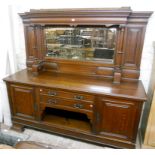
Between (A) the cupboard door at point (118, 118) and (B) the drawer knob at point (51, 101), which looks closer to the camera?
(A) the cupboard door at point (118, 118)

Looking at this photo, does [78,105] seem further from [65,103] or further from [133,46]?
[133,46]

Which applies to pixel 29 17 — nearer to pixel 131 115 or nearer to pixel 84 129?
pixel 84 129

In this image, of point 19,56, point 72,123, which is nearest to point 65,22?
point 19,56

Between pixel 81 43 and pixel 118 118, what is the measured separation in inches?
42.1

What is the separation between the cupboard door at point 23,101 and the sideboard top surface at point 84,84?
0.39 ft

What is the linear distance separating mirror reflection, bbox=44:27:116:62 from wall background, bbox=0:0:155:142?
12.3 inches

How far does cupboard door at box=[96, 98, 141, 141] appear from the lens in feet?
5.55

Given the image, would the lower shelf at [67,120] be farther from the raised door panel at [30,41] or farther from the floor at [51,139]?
the raised door panel at [30,41]

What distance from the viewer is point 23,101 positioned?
212cm

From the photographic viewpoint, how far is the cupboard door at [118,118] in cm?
169

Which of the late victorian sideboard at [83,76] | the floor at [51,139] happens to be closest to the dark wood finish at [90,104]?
the late victorian sideboard at [83,76]

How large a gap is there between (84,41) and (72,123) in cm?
112

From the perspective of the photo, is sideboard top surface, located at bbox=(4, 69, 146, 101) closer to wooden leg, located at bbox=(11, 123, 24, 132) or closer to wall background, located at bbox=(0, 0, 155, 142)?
wall background, located at bbox=(0, 0, 155, 142)

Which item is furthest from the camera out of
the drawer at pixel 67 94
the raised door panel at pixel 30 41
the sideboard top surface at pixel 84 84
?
the raised door panel at pixel 30 41
